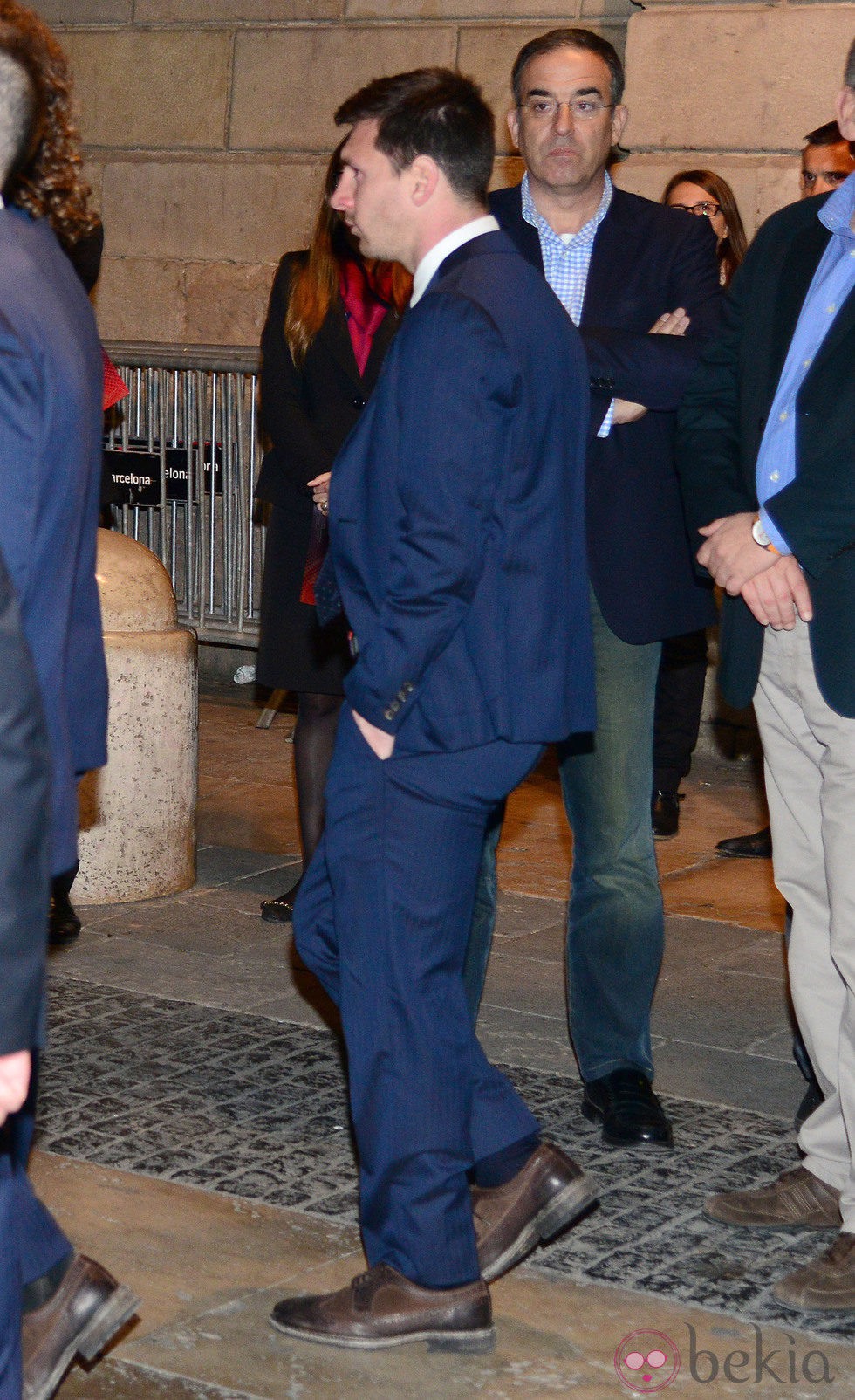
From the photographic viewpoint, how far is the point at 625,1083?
433 centimetres

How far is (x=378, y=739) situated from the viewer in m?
3.28

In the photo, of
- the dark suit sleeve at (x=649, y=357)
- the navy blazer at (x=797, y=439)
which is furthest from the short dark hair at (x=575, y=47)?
the navy blazer at (x=797, y=439)

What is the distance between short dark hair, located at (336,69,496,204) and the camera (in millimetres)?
3277

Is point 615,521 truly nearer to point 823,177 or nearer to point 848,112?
point 848,112

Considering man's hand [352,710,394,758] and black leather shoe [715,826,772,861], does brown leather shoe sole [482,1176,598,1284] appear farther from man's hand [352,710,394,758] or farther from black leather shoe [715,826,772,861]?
black leather shoe [715,826,772,861]

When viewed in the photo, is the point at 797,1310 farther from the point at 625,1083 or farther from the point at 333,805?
the point at 333,805

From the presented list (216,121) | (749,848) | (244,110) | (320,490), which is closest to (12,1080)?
(320,490)

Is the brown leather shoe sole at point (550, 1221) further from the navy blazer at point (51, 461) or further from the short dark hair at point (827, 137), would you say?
the short dark hair at point (827, 137)

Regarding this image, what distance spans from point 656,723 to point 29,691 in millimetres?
5697

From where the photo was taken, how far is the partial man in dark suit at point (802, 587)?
3.59 m

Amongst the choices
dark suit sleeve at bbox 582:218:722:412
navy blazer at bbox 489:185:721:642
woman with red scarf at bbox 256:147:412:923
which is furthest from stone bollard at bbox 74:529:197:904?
dark suit sleeve at bbox 582:218:722:412

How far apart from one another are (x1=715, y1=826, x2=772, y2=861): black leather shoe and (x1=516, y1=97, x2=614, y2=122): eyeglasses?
134 inches

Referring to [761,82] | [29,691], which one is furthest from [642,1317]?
[761,82]

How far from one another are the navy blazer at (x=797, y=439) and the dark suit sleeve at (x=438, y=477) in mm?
729
